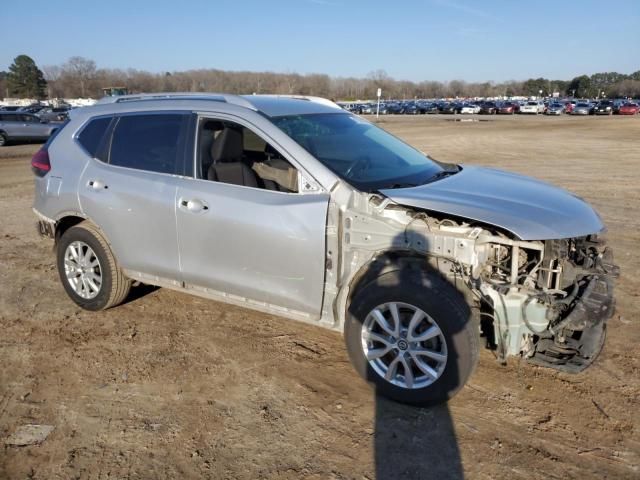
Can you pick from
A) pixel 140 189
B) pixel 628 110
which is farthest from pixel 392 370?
pixel 628 110

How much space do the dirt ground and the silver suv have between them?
0.33 m

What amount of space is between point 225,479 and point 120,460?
0.64 m

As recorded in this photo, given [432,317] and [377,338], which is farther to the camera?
[377,338]

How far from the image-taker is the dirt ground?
290 centimetres

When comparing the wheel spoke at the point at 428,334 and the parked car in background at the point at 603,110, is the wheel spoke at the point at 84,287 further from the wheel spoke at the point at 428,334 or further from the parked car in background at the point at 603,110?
the parked car in background at the point at 603,110

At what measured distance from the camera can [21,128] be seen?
24406 millimetres

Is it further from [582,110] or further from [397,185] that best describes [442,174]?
[582,110]

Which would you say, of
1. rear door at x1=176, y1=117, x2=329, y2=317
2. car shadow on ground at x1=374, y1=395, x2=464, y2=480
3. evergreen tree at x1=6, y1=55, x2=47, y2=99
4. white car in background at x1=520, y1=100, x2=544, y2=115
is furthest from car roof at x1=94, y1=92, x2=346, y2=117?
evergreen tree at x1=6, y1=55, x2=47, y2=99

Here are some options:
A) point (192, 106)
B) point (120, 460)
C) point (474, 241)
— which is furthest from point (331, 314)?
point (192, 106)

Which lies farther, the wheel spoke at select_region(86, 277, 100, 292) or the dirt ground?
the wheel spoke at select_region(86, 277, 100, 292)

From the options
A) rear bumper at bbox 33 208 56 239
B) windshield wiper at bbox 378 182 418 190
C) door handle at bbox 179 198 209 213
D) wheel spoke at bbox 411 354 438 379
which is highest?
windshield wiper at bbox 378 182 418 190

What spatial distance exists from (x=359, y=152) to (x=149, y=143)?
1.79m

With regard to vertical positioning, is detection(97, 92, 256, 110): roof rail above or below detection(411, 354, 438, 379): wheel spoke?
above

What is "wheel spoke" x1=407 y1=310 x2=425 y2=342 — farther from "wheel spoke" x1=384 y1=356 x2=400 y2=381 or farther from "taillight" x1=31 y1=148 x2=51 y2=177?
"taillight" x1=31 y1=148 x2=51 y2=177
